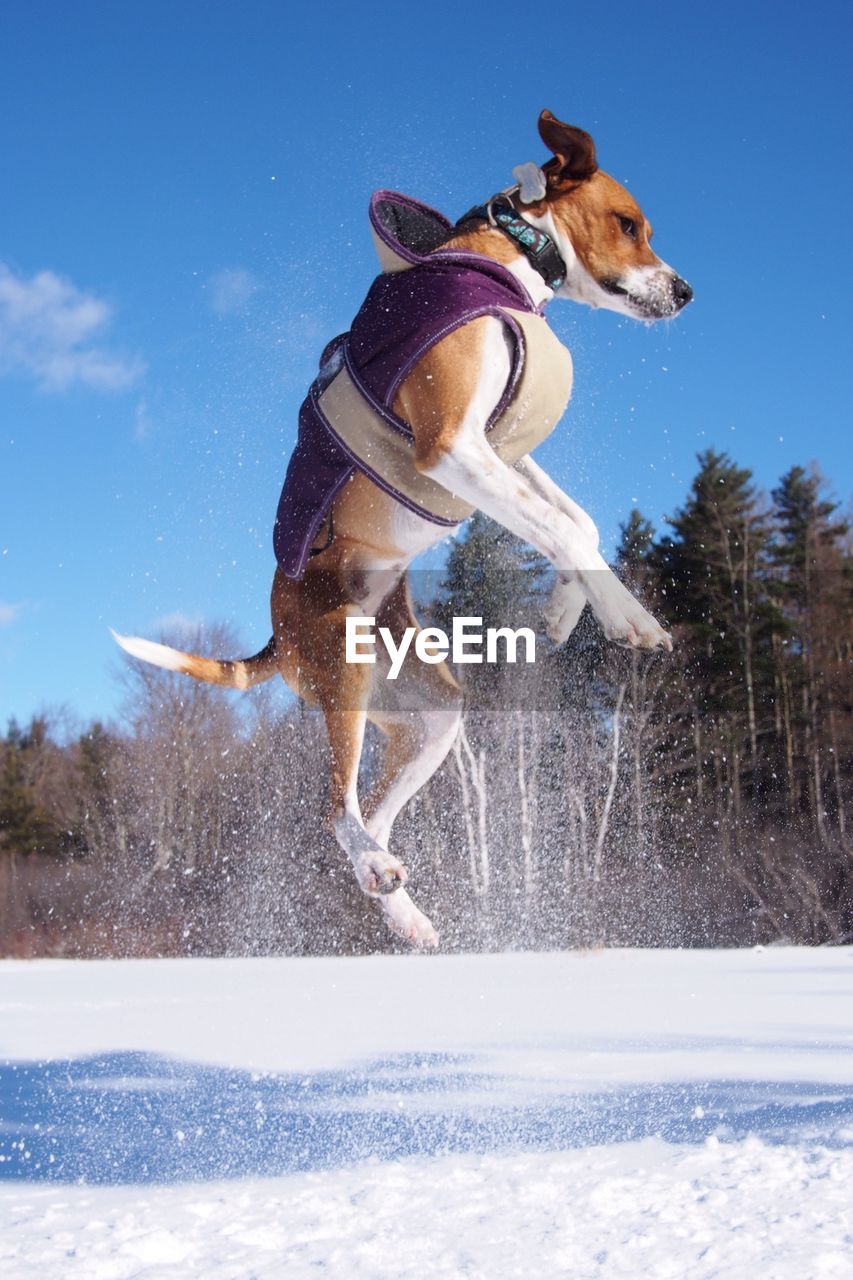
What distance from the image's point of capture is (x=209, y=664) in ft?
8.64

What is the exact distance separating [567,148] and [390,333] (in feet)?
1.71

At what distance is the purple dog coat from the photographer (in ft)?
7.07

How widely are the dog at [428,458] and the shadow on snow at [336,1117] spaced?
18.2 ft

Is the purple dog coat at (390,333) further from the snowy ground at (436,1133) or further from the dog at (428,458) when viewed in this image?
the snowy ground at (436,1133)

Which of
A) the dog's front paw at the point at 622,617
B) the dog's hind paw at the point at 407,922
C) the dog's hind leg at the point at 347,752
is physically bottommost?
the dog's hind paw at the point at 407,922

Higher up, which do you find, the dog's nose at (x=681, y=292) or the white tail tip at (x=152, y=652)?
the dog's nose at (x=681, y=292)

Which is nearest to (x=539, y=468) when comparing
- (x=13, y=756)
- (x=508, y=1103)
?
(x=508, y=1103)

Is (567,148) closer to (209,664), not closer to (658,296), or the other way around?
(658,296)

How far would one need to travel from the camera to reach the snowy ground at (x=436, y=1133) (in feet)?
18.1

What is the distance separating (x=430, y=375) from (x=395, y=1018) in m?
12.1

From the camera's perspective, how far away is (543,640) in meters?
2.71

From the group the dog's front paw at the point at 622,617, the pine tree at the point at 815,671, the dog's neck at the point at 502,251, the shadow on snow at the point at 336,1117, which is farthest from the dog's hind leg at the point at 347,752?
the pine tree at the point at 815,671

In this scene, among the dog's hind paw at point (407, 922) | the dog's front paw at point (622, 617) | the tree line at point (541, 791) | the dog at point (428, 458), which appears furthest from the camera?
the tree line at point (541, 791)

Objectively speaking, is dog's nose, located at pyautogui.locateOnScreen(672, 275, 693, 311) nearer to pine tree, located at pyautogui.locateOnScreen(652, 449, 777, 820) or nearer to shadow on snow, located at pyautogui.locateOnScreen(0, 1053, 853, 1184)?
shadow on snow, located at pyautogui.locateOnScreen(0, 1053, 853, 1184)
